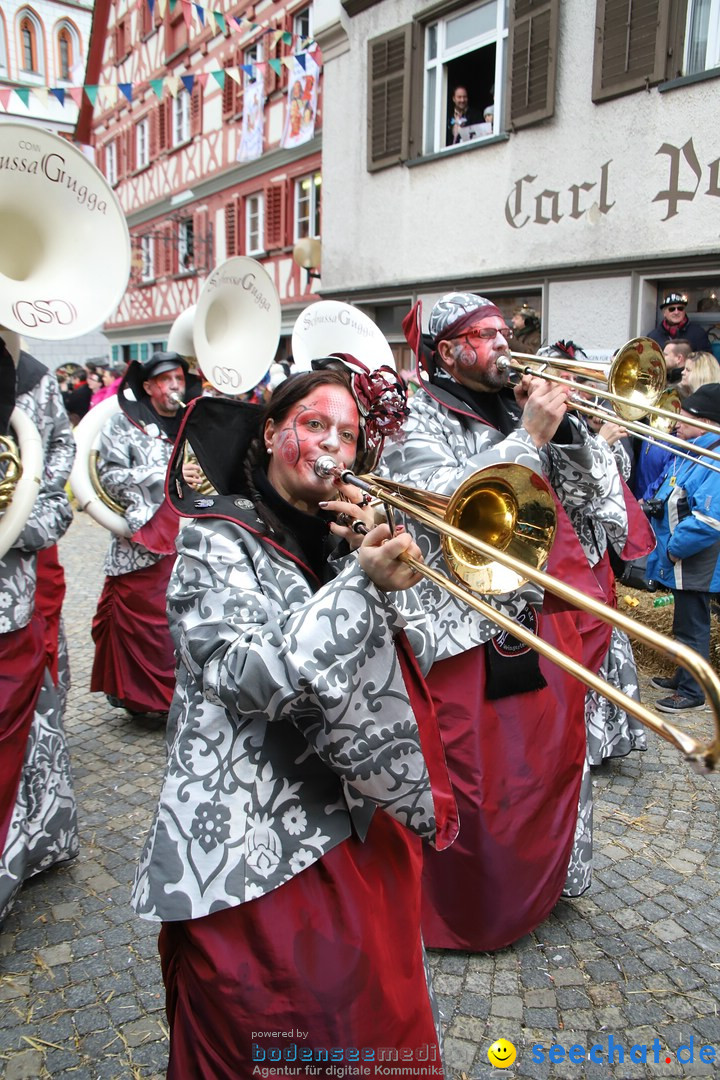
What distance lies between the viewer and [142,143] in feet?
74.3

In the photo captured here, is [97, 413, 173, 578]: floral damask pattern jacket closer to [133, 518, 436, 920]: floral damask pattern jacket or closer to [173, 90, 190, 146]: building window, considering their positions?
[133, 518, 436, 920]: floral damask pattern jacket

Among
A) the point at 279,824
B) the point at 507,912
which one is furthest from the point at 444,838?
the point at 507,912

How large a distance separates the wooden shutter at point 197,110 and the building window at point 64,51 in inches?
264

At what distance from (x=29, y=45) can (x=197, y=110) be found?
24.5 feet

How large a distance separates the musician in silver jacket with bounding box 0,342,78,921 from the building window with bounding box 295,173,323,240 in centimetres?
1315

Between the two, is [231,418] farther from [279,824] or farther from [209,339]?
[209,339]

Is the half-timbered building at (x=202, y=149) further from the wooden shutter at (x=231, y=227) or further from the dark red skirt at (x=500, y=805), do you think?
the dark red skirt at (x=500, y=805)

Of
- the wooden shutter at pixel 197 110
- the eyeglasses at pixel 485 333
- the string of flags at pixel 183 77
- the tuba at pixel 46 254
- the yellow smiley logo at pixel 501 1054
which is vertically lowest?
the yellow smiley logo at pixel 501 1054

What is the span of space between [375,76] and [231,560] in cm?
1119

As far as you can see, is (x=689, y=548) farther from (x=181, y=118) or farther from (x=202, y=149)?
(x=181, y=118)

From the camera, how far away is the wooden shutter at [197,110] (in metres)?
19.0

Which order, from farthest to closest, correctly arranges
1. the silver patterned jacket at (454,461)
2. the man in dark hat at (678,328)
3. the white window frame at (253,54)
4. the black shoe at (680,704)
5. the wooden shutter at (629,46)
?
the white window frame at (253,54), the wooden shutter at (629,46), the man in dark hat at (678,328), the black shoe at (680,704), the silver patterned jacket at (454,461)

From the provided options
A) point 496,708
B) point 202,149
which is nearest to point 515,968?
point 496,708

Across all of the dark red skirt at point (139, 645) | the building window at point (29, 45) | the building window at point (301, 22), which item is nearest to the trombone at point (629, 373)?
the dark red skirt at point (139, 645)
